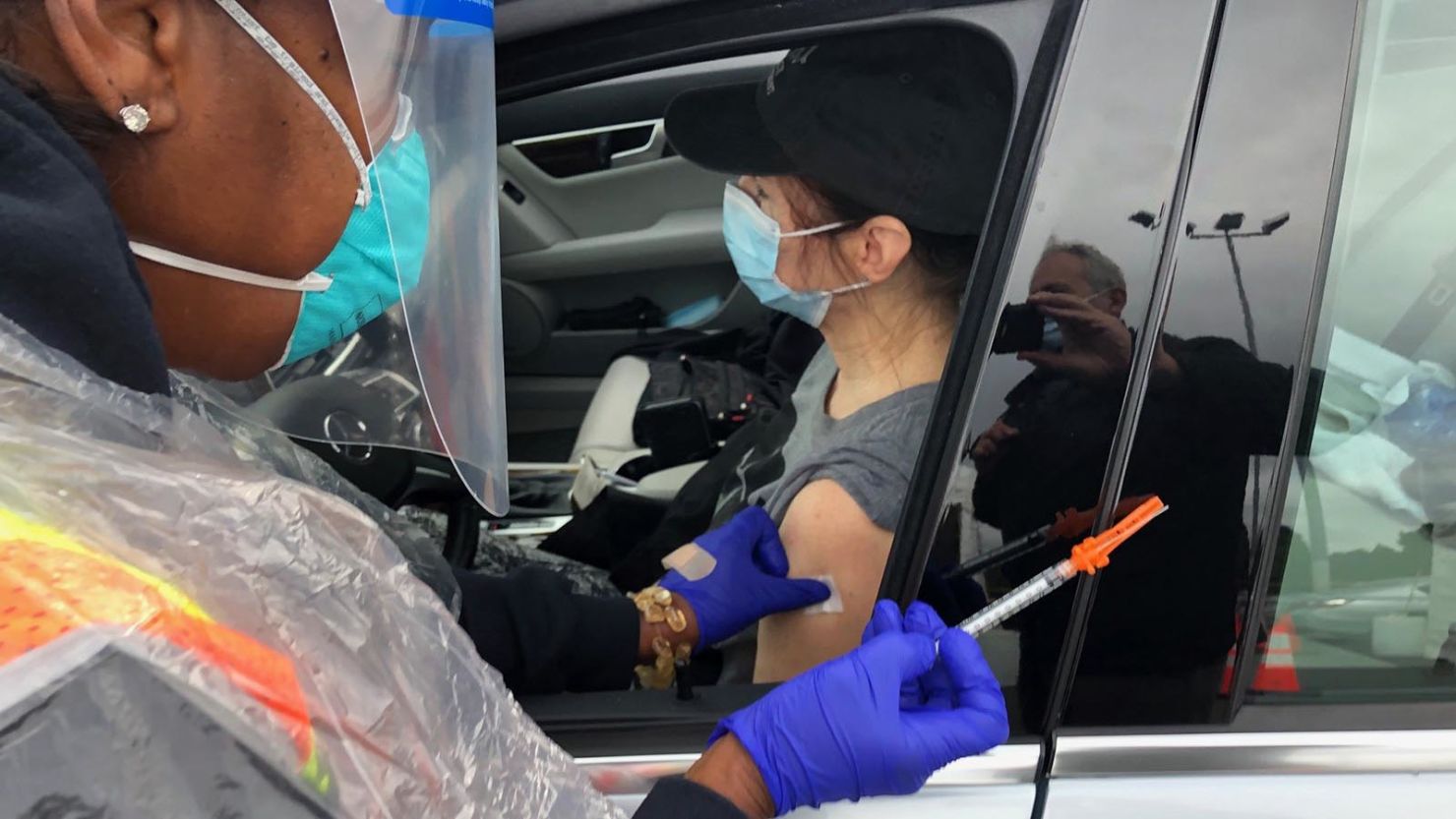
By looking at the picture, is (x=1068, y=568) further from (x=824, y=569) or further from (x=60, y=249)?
(x=60, y=249)

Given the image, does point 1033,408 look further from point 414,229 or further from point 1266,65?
point 414,229

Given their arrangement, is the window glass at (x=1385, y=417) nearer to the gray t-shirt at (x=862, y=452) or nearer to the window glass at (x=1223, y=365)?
the window glass at (x=1223, y=365)

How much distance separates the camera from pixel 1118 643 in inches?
37.4

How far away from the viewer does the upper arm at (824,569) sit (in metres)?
1.21

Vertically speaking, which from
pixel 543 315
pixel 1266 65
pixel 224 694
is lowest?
A: pixel 543 315

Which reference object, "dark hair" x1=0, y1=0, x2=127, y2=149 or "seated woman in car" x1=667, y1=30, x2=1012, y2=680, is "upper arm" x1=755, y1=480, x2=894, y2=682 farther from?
"dark hair" x1=0, y1=0, x2=127, y2=149

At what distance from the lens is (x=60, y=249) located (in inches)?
22.7

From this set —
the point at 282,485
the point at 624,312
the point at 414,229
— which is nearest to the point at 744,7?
the point at 414,229

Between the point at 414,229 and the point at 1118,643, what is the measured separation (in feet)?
2.70

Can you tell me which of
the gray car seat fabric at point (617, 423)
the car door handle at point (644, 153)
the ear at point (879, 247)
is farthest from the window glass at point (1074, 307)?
the car door handle at point (644, 153)

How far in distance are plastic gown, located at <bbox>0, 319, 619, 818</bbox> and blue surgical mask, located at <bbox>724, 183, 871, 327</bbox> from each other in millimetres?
812

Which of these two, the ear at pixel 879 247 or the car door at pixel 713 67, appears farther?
the ear at pixel 879 247

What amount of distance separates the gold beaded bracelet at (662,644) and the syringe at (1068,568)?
555 mm

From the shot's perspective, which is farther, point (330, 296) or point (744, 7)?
point (744, 7)
